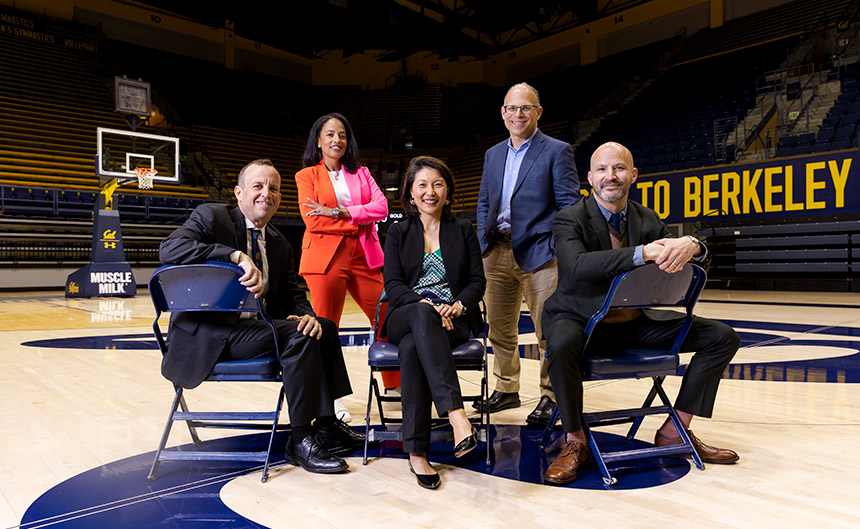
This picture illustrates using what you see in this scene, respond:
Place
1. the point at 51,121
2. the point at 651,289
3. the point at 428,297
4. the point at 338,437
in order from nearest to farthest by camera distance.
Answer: the point at 651,289 → the point at 338,437 → the point at 428,297 → the point at 51,121

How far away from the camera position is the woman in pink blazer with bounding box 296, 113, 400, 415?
2.86 metres

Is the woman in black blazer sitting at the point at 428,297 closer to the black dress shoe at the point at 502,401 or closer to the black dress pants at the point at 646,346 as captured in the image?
the black dress pants at the point at 646,346

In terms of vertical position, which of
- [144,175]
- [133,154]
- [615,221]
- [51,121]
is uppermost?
[51,121]

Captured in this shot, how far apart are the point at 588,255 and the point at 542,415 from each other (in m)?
0.89

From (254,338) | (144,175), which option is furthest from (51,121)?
(254,338)

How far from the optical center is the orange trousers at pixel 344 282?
2.87 meters

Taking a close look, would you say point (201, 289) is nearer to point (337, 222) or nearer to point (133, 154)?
point (337, 222)

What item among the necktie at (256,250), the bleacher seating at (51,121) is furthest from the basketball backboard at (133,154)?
the necktie at (256,250)

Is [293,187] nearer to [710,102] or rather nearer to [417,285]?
[710,102]

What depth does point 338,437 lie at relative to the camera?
241cm

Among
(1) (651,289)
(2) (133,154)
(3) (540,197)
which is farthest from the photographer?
(2) (133,154)

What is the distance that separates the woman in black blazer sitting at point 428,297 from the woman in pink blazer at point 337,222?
358 mm

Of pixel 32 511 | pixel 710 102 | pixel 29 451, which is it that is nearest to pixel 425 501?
pixel 32 511

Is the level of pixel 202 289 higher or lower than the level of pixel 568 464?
higher
